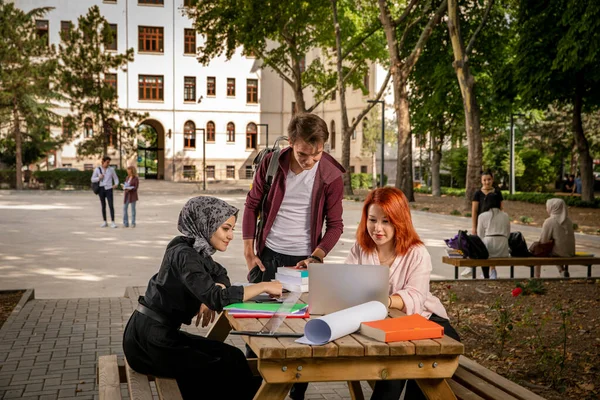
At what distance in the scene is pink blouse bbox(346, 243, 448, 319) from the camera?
438 cm

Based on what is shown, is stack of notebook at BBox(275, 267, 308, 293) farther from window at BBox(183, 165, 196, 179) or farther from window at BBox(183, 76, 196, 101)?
window at BBox(183, 76, 196, 101)

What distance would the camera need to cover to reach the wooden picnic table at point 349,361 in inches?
127

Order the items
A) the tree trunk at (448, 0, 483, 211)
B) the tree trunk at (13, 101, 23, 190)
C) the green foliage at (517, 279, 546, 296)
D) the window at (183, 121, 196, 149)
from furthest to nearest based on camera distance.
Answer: the window at (183, 121, 196, 149) < the tree trunk at (13, 101, 23, 190) < the tree trunk at (448, 0, 483, 211) < the green foliage at (517, 279, 546, 296)

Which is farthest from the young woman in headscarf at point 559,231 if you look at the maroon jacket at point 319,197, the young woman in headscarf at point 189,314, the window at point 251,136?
the window at point 251,136

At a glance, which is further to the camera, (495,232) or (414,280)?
(495,232)

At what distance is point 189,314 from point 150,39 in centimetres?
6511

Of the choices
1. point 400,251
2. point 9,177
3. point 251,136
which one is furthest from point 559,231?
point 251,136

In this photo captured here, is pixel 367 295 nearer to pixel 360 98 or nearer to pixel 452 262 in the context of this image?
pixel 452 262

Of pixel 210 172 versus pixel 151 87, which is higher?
pixel 151 87

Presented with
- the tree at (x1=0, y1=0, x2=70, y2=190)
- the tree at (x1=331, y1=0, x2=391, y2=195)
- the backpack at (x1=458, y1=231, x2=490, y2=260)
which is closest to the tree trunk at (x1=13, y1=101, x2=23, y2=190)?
the tree at (x1=0, y1=0, x2=70, y2=190)

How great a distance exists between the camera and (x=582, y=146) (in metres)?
29.6

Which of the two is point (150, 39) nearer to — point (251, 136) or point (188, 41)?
point (188, 41)

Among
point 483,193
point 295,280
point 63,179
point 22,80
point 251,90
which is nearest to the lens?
point 295,280

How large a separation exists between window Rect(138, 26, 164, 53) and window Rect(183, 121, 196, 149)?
680 centimetres
